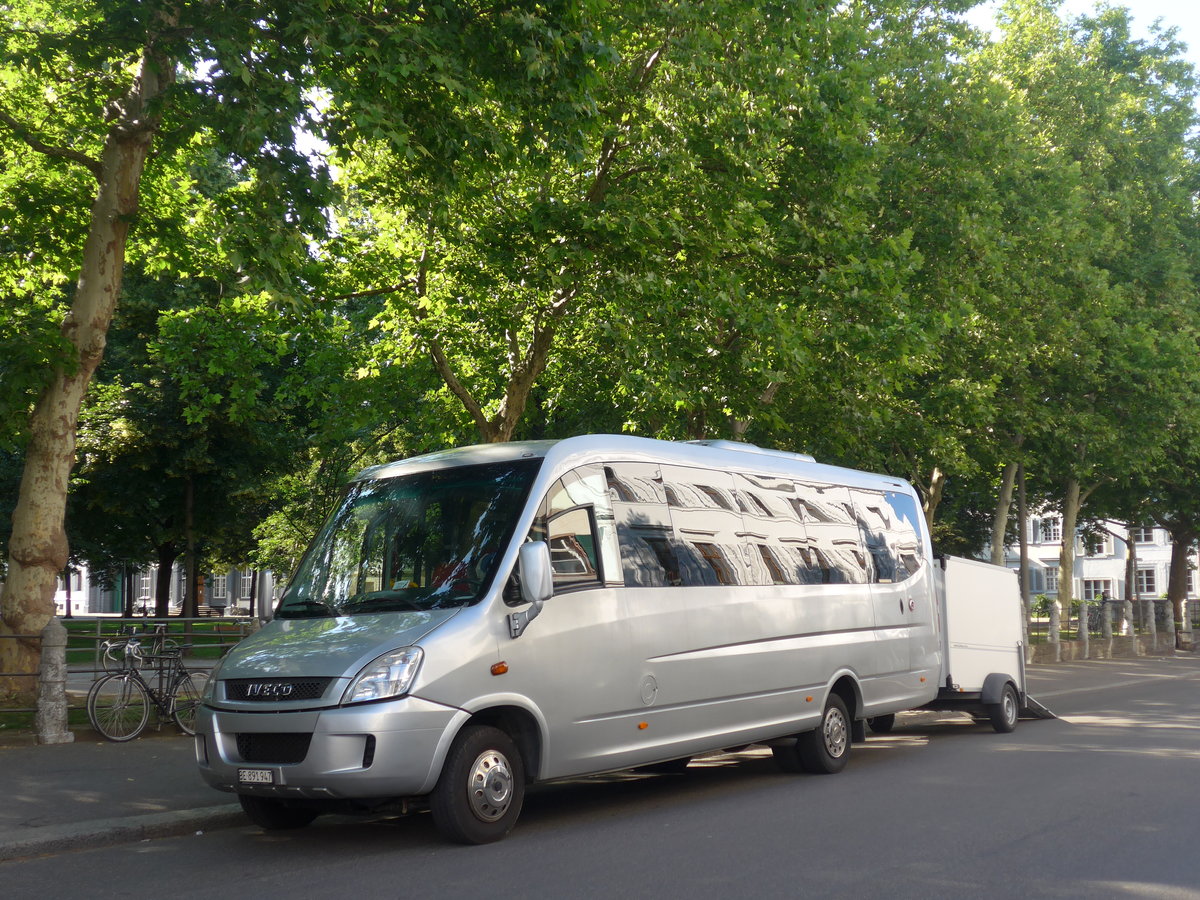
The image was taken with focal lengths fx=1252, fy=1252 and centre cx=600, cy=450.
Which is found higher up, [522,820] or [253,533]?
[253,533]

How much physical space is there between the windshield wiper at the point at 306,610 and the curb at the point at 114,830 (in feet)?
5.06

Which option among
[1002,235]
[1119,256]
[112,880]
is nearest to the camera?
[112,880]

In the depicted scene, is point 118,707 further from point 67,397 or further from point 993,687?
point 993,687

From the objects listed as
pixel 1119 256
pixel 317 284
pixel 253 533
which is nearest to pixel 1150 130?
pixel 1119 256

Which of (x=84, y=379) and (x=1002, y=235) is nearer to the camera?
(x=84, y=379)

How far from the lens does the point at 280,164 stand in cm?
1231

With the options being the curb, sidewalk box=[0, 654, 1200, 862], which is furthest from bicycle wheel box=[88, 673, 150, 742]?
the curb

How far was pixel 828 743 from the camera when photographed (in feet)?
38.9

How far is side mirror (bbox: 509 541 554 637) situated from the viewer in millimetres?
8141

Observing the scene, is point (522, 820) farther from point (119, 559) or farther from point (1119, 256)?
point (119, 559)

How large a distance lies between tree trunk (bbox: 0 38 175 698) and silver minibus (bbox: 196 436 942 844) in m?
5.90

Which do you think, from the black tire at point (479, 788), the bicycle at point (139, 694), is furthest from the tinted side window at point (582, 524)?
the bicycle at point (139, 694)

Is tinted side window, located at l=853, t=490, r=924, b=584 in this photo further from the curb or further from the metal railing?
the metal railing

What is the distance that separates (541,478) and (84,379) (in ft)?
26.3
